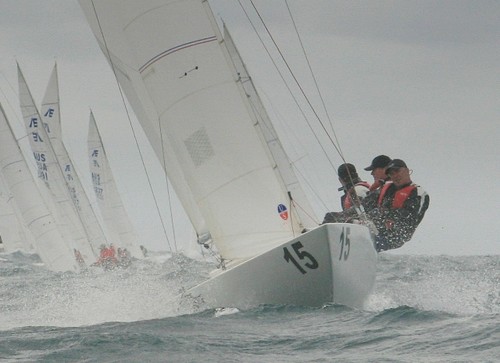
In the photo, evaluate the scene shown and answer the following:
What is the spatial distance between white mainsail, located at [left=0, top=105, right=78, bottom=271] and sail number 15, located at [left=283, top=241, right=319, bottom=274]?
14.9 meters

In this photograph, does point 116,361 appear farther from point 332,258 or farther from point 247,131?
point 247,131

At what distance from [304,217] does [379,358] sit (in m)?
8.82

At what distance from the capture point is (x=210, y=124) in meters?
8.80

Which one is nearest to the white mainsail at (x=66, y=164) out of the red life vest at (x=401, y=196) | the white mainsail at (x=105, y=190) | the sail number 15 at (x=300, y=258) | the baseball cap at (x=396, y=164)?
the white mainsail at (x=105, y=190)

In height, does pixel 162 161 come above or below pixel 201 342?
above

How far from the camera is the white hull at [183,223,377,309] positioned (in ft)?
25.1

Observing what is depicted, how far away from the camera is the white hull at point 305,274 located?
764cm

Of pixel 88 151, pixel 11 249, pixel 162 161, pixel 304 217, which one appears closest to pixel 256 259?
pixel 162 161

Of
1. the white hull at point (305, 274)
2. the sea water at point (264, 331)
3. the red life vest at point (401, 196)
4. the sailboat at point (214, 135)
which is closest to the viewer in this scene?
the sea water at point (264, 331)

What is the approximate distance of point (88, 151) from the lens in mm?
29203

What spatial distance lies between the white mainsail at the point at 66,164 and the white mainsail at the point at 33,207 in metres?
3.66

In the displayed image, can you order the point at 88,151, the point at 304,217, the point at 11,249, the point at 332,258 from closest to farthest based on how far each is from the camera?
the point at 332,258
the point at 304,217
the point at 88,151
the point at 11,249

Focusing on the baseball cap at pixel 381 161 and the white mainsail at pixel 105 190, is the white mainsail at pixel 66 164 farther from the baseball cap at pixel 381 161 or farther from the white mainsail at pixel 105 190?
the baseball cap at pixel 381 161

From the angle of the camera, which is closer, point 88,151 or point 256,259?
point 256,259
